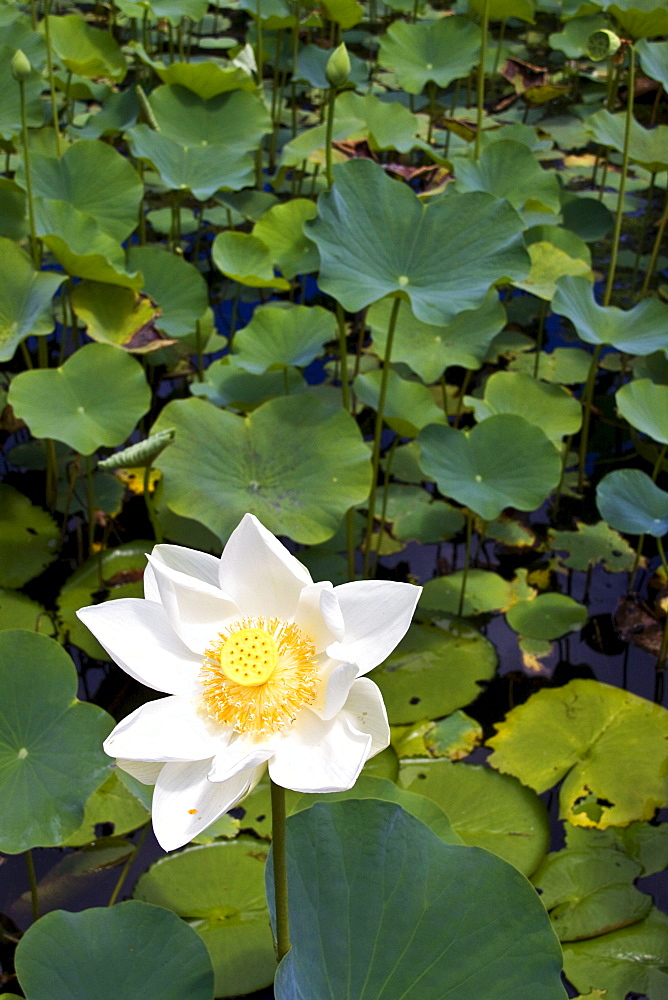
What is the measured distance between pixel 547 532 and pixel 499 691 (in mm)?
696

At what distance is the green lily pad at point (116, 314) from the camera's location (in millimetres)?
2701

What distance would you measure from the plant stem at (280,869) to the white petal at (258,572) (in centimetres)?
23

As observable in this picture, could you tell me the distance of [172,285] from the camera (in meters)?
2.92

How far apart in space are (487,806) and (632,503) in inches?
35.3

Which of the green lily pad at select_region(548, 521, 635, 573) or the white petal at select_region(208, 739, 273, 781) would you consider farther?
the green lily pad at select_region(548, 521, 635, 573)

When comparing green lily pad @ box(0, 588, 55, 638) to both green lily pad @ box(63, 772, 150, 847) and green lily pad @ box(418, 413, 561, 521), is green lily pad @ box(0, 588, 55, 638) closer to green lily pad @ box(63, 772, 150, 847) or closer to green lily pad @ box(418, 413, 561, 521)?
green lily pad @ box(63, 772, 150, 847)

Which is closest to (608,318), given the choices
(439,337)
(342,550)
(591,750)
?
(439,337)

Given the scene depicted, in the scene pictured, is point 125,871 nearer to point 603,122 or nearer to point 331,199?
point 331,199

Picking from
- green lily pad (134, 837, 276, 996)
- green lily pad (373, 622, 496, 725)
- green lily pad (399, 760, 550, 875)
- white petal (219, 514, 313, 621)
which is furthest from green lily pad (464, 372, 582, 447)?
white petal (219, 514, 313, 621)

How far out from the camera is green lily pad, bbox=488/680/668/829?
1974mm

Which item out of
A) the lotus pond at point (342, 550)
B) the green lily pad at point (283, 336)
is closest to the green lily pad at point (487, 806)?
the lotus pond at point (342, 550)

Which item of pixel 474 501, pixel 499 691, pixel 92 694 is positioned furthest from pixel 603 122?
pixel 92 694

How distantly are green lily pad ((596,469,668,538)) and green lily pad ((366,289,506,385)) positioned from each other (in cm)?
57

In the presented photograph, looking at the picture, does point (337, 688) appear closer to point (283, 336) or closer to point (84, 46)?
point (283, 336)
